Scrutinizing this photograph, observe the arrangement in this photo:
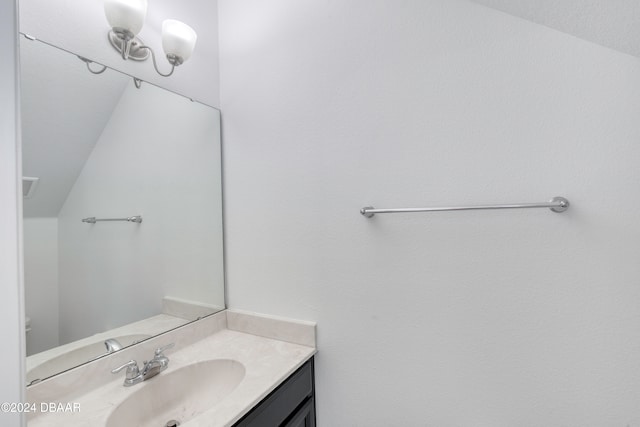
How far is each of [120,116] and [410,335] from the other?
1.42m

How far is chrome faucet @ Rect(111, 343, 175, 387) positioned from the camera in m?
1.02

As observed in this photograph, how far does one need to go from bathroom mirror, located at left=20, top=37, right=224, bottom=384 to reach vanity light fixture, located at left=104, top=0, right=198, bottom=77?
12 cm

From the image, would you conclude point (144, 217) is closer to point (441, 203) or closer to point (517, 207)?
point (441, 203)

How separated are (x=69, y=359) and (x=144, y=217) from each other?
542 mm

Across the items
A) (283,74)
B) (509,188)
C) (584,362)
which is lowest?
(584,362)

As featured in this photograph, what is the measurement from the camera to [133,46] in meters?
1.16

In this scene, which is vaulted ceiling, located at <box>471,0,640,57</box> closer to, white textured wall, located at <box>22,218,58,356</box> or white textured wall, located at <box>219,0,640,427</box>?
white textured wall, located at <box>219,0,640,427</box>

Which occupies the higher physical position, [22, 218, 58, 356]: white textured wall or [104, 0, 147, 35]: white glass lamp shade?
[104, 0, 147, 35]: white glass lamp shade

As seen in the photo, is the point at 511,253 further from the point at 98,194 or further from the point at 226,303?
the point at 98,194

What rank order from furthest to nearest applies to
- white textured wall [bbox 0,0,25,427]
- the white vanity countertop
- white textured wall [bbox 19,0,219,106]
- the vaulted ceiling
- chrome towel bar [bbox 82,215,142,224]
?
chrome towel bar [bbox 82,215,142,224] < white textured wall [bbox 19,0,219,106] < the white vanity countertop < the vaulted ceiling < white textured wall [bbox 0,0,25,427]

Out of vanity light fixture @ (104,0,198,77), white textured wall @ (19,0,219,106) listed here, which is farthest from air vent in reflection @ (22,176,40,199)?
vanity light fixture @ (104,0,198,77)

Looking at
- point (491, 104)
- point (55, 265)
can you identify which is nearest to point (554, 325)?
point (491, 104)

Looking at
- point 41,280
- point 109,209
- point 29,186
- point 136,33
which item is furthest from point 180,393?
point 136,33

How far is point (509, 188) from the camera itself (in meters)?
0.96
